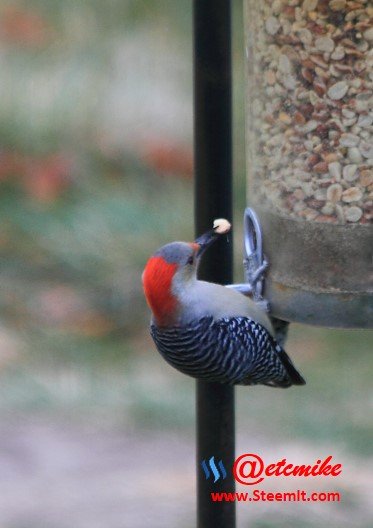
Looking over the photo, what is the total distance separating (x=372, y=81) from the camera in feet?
8.05

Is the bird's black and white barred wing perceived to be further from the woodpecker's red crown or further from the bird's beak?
the bird's beak

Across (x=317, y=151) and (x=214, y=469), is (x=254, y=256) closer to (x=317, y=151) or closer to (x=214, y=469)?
(x=317, y=151)

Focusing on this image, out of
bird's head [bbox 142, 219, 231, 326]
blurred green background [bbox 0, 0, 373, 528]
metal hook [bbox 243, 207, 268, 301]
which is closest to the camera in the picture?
bird's head [bbox 142, 219, 231, 326]

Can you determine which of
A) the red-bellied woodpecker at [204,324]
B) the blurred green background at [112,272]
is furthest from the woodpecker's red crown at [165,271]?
the blurred green background at [112,272]

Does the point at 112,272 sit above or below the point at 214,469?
above

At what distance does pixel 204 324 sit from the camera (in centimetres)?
257

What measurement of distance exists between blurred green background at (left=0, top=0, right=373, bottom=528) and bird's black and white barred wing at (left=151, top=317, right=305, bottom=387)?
3.09ft

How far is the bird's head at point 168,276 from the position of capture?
2457mm

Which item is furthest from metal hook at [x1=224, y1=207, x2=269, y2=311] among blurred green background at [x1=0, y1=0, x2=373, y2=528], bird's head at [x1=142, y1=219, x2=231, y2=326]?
blurred green background at [x1=0, y1=0, x2=373, y2=528]

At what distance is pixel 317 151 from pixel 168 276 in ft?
1.24

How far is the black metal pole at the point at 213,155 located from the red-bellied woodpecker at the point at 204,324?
6 cm

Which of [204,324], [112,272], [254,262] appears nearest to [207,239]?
[204,324]

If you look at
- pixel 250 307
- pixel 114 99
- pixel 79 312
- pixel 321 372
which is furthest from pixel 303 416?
pixel 250 307

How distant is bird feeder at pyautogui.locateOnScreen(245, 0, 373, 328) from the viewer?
2459mm
